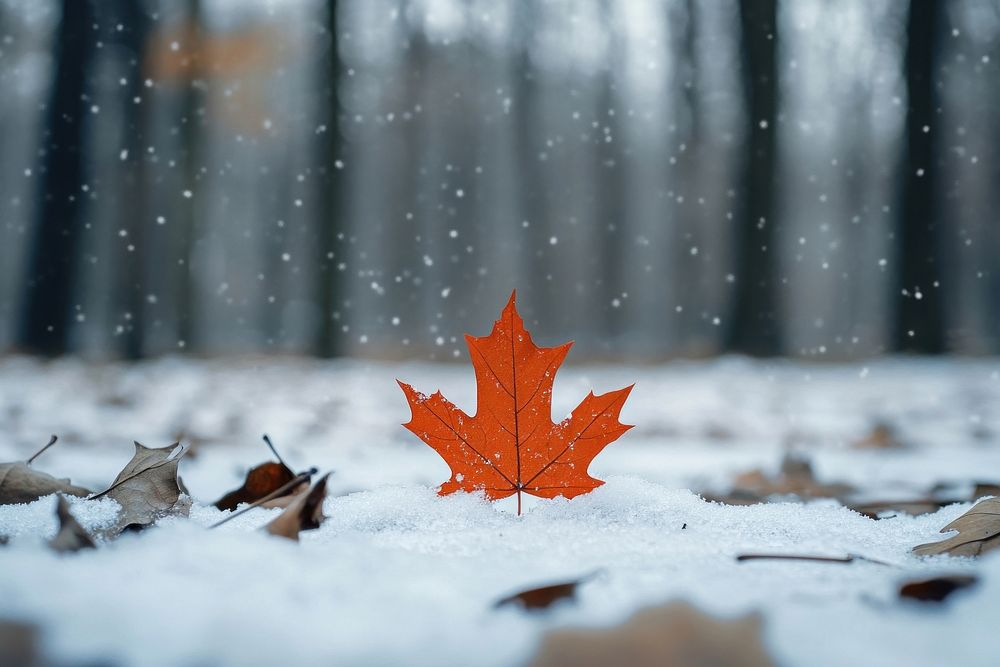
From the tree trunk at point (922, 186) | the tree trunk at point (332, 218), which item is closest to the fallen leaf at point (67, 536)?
the tree trunk at point (332, 218)

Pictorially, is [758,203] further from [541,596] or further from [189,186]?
[541,596]

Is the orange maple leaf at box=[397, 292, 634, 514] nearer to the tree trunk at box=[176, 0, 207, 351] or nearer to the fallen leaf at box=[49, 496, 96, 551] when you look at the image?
the fallen leaf at box=[49, 496, 96, 551]

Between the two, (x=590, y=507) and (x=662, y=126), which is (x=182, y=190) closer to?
(x=662, y=126)

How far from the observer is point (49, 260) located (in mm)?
3398

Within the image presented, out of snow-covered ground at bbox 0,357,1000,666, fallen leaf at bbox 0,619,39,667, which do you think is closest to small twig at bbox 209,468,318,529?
snow-covered ground at bbox 0,357,1000,666

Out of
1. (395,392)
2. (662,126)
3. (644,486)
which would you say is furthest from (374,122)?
(644,486)

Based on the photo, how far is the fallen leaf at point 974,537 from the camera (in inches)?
19.2

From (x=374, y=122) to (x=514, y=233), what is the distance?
1.15 metres

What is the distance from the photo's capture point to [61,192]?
3.46 meters

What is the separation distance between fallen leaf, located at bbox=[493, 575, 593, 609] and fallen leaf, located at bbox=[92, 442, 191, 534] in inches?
14.7

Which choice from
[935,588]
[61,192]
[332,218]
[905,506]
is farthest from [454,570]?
[61,192]

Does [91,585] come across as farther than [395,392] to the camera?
No

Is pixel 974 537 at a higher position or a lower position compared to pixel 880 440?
higher

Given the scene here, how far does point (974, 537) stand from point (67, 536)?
27.1 inches
